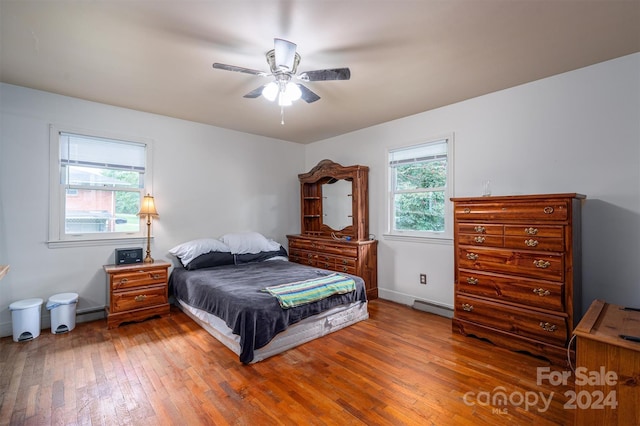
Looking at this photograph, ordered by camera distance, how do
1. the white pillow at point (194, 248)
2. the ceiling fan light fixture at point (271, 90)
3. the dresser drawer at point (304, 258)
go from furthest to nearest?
the dresser drawer at point (304, 258) < the white pillow at point (194, 248) < the ceiling fan light fixture at point (271, 90)

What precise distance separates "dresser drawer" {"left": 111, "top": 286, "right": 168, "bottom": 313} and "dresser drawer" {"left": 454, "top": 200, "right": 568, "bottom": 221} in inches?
141

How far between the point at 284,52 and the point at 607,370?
2.72 metres

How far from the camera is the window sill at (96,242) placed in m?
3.33

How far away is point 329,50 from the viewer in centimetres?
236

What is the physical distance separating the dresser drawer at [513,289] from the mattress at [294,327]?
1.21m

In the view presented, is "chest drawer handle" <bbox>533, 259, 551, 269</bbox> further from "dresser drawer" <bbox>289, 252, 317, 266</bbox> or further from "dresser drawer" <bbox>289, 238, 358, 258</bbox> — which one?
"dresser drawer" <bbox>289, 252, 317, 266</bbox>

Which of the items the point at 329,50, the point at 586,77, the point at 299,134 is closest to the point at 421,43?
the point at 329,50

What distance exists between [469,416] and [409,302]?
86.6 inches

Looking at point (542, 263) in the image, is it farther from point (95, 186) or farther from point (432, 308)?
point (95, 186)

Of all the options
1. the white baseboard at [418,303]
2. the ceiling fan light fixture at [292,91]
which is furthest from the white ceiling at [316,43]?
the white baseboard at [418,303]

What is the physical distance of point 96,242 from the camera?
358 cm

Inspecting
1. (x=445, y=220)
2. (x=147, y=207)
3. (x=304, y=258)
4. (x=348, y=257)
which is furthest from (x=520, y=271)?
(x=147, y=207)

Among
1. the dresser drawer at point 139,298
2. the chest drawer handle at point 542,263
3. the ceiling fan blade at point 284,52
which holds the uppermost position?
the ceiling fan blade at point 284,52

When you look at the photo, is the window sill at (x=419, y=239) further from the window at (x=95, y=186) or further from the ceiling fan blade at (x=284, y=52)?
the window at (x=95, y=186)
